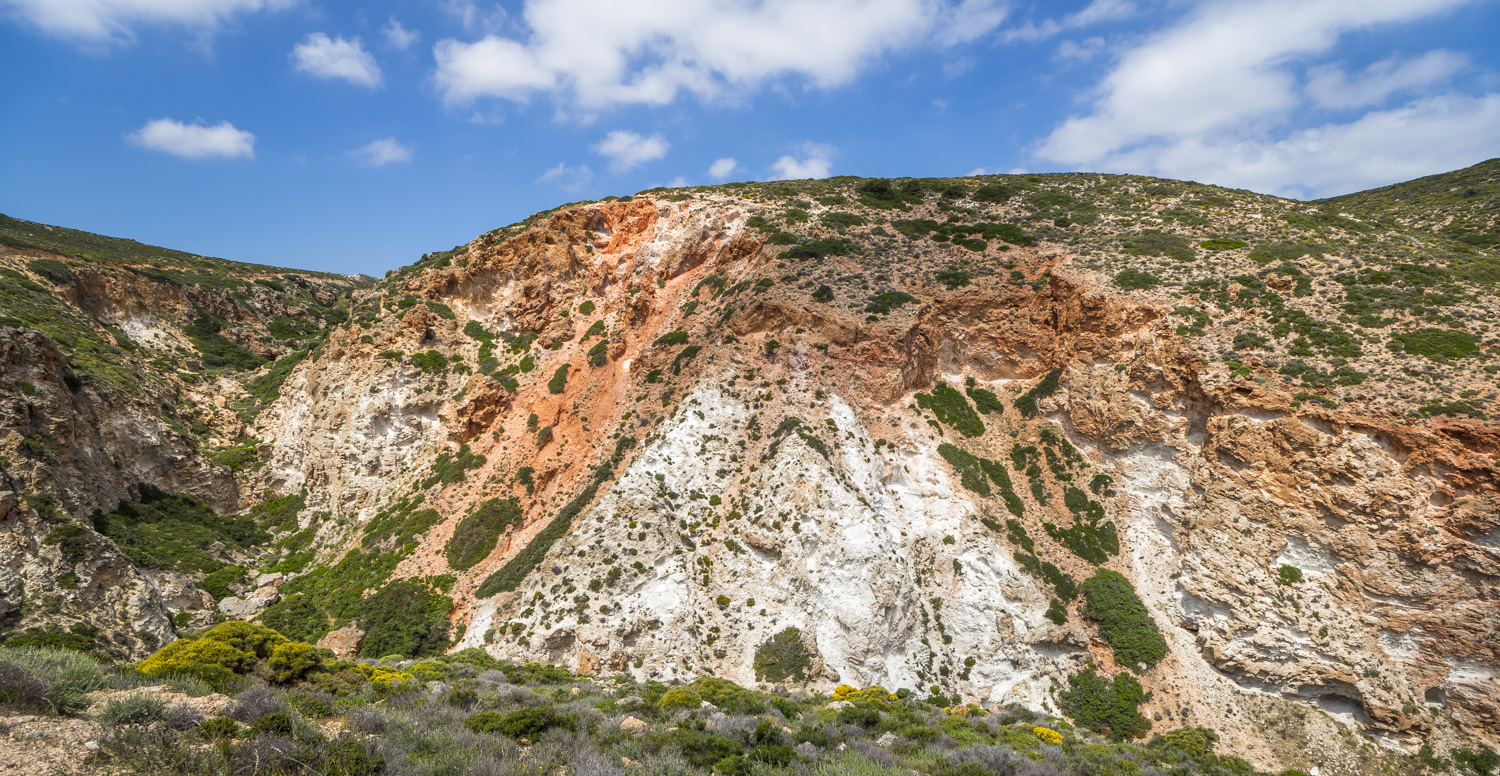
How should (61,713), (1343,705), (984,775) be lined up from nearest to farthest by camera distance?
(61,713), (984,775), (1343,705)

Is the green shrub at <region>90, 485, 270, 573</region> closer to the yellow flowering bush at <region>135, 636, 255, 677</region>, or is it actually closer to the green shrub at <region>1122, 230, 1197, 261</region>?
the yellow flowering bush at <region>135, 636, 255, 677</region>

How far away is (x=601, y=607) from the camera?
2789cm

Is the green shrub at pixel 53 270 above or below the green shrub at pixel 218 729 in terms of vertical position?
above

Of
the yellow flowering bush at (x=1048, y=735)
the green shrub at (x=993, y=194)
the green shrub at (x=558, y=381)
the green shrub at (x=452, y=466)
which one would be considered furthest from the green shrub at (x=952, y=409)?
the green shrub at (x=452, y=466)

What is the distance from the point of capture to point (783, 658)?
27.1 metres

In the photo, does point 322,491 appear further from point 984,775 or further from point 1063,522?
point 1063,522

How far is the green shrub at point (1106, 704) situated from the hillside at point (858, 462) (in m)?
0.34

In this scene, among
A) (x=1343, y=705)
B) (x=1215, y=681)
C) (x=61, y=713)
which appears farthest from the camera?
(x=1215, y=681)

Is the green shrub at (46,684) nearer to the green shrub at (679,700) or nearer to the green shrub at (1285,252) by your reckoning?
the green shrub at (679,700)

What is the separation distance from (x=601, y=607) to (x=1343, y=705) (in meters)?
33.0

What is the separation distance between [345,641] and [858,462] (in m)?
26.8

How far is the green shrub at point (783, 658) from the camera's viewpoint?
26.8 meters

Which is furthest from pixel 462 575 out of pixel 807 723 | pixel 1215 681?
pixel 1215 681

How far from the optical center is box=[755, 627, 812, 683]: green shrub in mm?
26766
